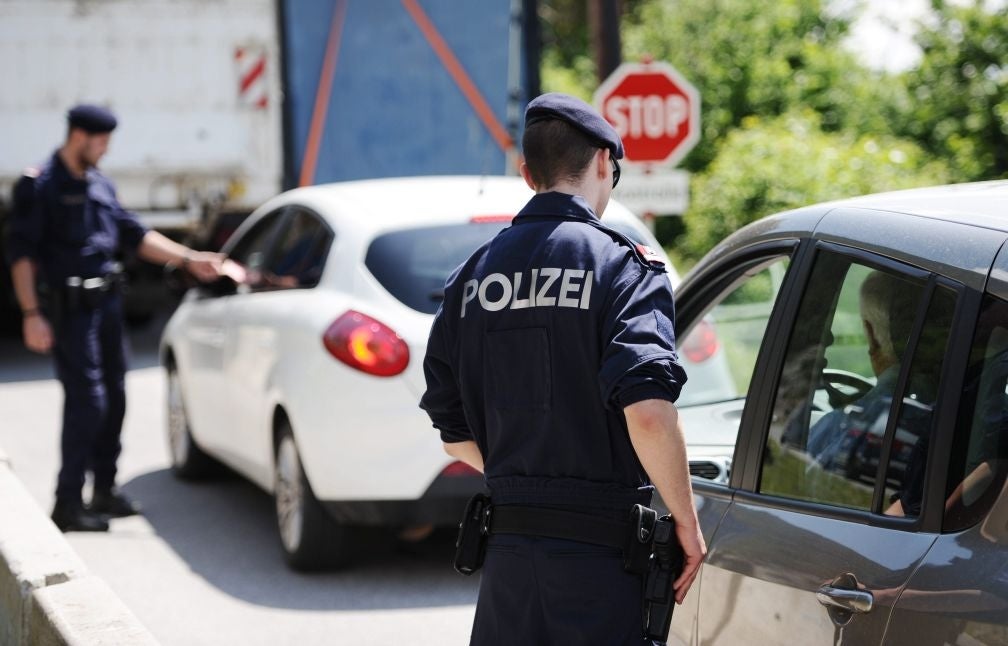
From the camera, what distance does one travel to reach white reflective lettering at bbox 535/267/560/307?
2852mm

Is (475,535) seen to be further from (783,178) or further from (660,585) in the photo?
(783,178)

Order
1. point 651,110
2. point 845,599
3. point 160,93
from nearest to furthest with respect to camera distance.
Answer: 1. point 845,599
2. point 651,110
3. point 160,93

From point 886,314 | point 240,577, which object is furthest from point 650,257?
point 240,577

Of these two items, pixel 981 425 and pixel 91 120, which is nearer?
pixel 981 425

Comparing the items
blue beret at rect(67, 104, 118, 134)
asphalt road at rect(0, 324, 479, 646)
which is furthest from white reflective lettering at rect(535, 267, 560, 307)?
blue beret at rect(67, 104, 118, 134)

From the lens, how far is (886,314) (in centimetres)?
295

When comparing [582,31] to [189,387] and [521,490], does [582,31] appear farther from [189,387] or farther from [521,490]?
[521,490]

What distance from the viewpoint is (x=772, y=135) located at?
47.9 ft

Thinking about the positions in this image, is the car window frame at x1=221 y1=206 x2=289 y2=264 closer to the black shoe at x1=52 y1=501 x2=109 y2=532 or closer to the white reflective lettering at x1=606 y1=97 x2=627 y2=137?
the black shoe at x1=52 y1=501 x2=109 y2=532

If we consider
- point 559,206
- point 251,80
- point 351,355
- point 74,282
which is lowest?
point 351,355

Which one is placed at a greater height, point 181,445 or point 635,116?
point 635,116

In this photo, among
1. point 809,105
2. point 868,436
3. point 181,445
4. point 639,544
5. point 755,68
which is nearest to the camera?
point 639,544

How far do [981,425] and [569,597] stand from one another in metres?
0.81

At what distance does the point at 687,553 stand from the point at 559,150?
82 cm
